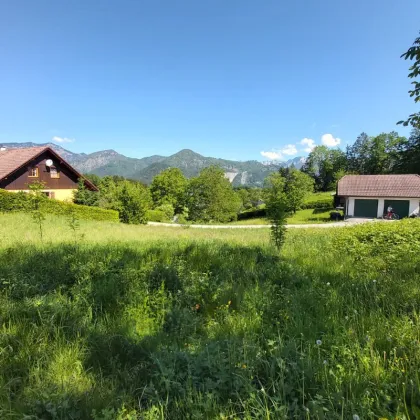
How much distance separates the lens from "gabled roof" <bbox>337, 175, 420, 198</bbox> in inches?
1448

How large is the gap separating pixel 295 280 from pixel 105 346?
2.87 metres

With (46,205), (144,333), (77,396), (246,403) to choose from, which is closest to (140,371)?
(77,396)

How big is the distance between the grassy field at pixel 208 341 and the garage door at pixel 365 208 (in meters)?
36.9

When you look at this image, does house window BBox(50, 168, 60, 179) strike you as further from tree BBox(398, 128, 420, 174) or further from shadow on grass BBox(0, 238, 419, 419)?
tree BBox(398, 128, 420, 174)

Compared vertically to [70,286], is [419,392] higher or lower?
higher

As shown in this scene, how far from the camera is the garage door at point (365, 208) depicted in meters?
A: 37.6

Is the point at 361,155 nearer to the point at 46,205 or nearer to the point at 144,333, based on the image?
the point at 46,205

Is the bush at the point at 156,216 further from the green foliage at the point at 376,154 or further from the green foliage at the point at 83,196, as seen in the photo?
the green foliage at the point at 376,154

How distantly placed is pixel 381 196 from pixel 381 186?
2091mm

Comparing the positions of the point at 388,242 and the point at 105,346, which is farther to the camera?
the point at 388,242

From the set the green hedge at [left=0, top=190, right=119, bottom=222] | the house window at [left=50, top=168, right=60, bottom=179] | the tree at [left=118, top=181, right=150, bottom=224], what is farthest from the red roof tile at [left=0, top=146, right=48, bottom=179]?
the tree at [left=118, top=181, right=150, bottom=224]

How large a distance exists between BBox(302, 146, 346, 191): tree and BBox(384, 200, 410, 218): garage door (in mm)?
46983

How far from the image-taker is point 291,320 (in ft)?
9.84

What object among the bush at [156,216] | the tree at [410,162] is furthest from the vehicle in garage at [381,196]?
the bush at [156,216]
